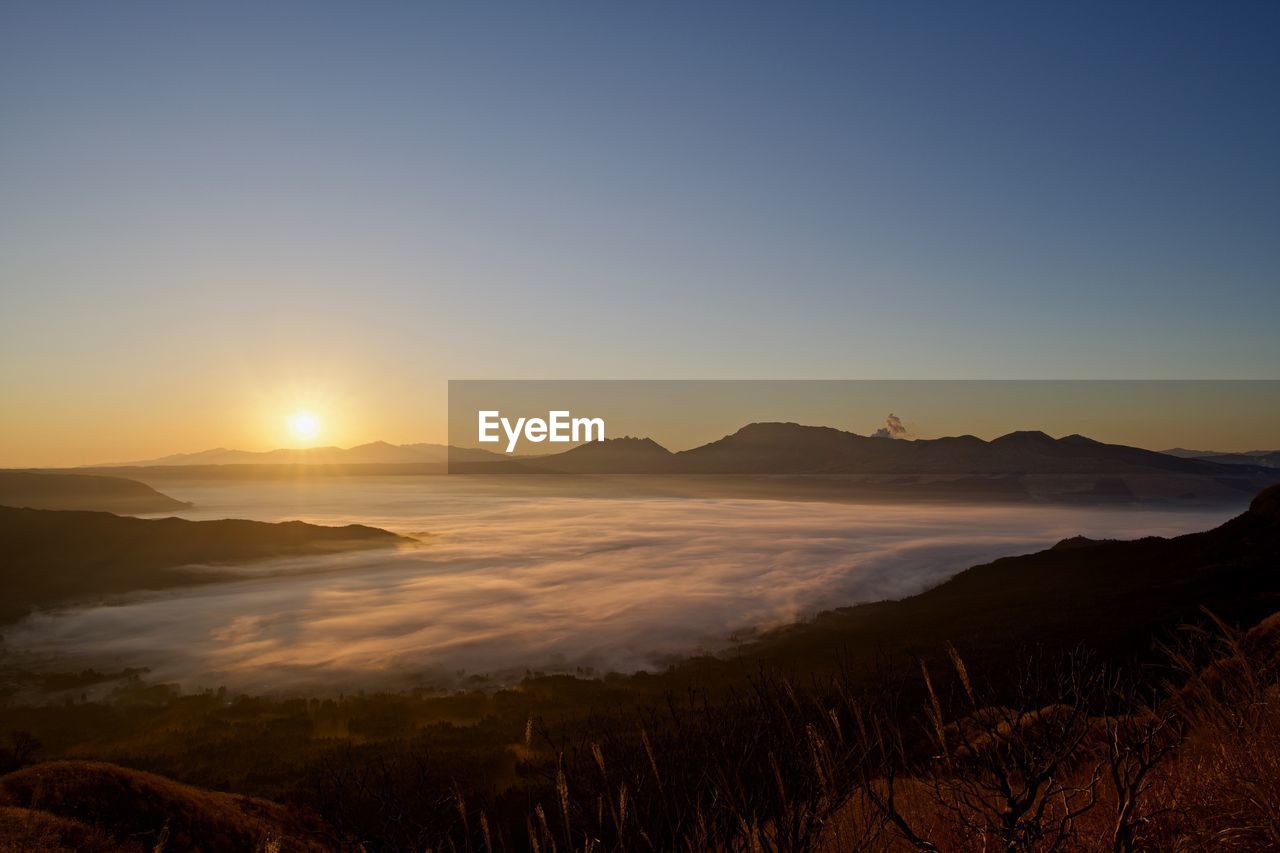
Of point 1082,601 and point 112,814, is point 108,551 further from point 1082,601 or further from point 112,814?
point 1082,601

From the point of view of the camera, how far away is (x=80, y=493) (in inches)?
6855

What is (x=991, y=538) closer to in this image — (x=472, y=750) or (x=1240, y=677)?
(x=472, y=750)

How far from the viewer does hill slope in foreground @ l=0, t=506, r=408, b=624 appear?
7256 cm

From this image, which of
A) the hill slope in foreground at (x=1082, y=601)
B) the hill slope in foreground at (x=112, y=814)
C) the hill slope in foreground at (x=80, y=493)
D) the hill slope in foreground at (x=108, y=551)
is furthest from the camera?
the hill slope in foreground at (x=80, y=493)

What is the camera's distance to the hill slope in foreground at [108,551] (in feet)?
238

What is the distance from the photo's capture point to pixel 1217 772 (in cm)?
618

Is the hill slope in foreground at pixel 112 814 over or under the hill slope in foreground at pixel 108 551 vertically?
over

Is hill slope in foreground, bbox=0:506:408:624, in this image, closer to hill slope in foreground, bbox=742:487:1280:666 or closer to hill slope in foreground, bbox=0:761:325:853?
hill slope in foreground, bbox=742:487:1280:666

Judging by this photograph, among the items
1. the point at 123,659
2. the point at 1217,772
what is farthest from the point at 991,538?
the point at 1217,772

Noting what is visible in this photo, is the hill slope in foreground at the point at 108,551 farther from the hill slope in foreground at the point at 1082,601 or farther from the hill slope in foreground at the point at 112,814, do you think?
the hill slope in foreground at the point at 112,814

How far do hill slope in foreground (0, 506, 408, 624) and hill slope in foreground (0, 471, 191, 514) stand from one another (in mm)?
80869

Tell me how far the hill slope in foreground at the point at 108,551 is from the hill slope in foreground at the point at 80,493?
265ft

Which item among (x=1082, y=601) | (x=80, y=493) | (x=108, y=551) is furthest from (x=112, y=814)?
(x=80, y=493)

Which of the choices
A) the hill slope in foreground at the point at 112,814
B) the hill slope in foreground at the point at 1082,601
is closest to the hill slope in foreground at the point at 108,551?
the hill slope in foreground at the point at 1082,601
